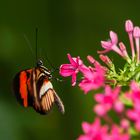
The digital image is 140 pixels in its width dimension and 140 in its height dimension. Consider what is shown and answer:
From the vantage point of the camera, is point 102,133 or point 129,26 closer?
point 102,133

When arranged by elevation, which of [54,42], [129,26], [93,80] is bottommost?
[93,80]

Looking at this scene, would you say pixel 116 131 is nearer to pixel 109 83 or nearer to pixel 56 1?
pixel 109 83

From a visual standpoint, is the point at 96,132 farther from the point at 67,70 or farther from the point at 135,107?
the point at 67,70

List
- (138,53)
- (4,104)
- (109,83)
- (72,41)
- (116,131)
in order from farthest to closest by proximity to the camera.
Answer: (72,41) < (4,104) < (138,53) < (109,83) < (116,131)

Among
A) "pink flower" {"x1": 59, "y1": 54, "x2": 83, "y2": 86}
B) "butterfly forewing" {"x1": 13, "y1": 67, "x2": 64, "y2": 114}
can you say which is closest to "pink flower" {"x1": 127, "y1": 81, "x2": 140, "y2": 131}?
"pink flower" {"x1": 59, "y1": 54, "x2": 83, "y2": 86}

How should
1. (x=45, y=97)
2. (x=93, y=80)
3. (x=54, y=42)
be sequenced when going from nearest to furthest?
(x=93, y=80) → (x=45, y=97) → (x=54, y=42)

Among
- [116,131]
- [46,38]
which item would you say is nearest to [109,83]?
[116,131]

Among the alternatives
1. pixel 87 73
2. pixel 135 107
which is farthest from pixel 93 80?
pixel 135 107
